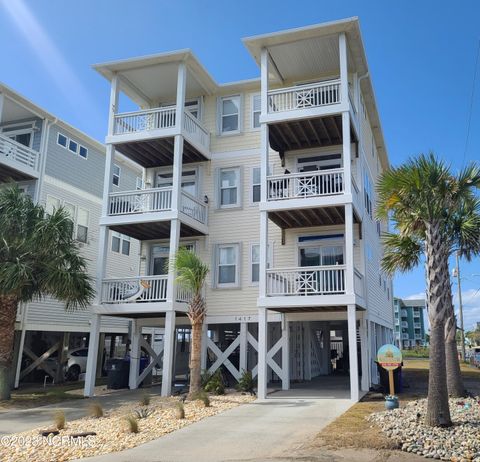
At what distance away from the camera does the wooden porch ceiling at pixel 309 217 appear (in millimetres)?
16656

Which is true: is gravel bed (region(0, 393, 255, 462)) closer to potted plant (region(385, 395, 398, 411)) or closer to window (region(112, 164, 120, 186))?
potted plant (region(385, 395, 398, 411))

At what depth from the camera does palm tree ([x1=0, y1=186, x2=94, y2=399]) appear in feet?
50.0

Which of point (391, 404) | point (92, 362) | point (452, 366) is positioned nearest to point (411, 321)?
point (452, 366)

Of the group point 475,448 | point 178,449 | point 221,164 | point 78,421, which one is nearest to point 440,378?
point 475,448

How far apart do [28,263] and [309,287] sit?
8.74 metres

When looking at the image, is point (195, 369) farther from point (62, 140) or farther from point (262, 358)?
point (62, 140)

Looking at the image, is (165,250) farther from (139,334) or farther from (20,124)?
(20,124)

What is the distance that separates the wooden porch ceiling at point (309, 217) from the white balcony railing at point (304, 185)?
0.55 metres

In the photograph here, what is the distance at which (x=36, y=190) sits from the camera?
73.8 feet

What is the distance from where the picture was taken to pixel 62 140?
80.0 feet

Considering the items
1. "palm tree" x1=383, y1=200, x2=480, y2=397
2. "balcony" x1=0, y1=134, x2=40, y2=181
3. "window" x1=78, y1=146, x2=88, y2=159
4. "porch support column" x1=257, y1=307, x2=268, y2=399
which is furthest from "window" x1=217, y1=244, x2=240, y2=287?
"window" x1=78, y1=146, x2=88, y2=159

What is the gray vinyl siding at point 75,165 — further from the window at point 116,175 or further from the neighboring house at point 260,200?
the neighboring house at point 260,200

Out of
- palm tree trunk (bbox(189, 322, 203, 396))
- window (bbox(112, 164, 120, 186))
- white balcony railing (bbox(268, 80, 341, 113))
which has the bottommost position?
palm tree trunk (bbox(189, 322, 203, 396))

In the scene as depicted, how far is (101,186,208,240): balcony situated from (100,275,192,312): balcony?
6.78ft
